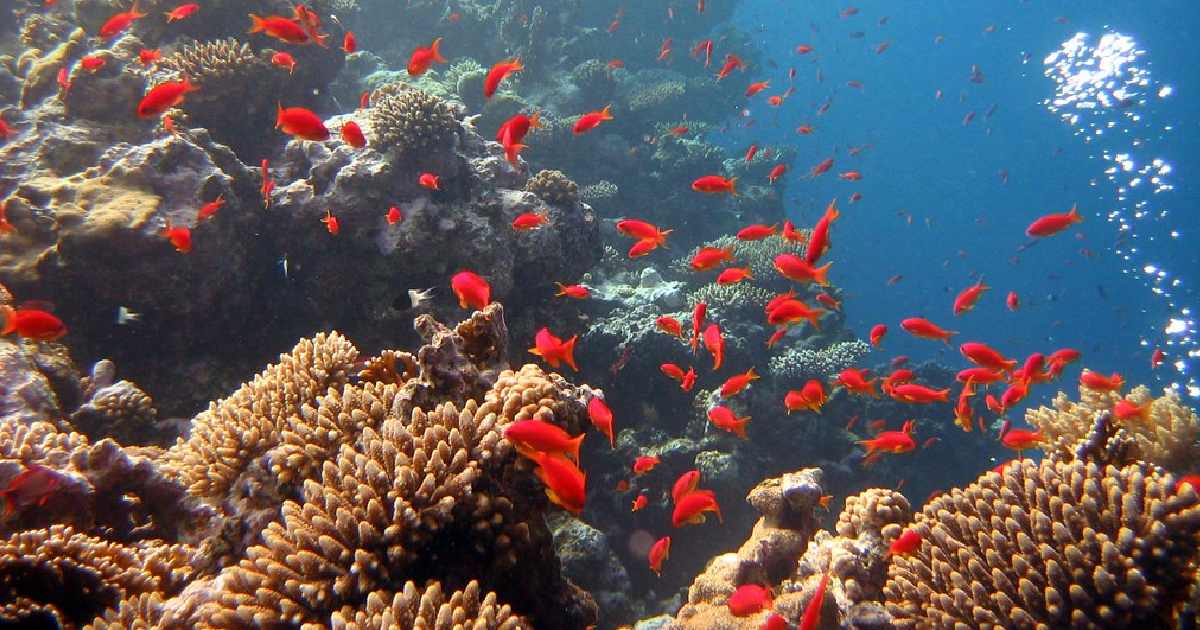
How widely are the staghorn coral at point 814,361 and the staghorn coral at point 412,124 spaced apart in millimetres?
6844

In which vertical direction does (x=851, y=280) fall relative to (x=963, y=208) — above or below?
below

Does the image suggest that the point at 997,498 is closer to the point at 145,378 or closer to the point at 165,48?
the point at 145,378

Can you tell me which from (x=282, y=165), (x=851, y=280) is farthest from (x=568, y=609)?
(x=851, y=280)

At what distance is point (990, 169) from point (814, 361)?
12257 cm

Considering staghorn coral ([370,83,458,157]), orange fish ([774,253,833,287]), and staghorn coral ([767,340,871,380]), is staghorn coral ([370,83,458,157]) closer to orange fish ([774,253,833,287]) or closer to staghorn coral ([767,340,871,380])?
orange fish ([774,253,833,287])

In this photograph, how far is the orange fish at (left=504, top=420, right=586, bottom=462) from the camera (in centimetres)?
278

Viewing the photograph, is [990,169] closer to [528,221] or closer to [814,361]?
[814,361]

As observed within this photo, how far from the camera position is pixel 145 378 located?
6203 mm

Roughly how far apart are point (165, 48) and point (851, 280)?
9378 cm

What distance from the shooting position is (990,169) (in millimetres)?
105500

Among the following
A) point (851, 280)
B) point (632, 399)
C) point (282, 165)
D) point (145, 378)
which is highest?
point (851, 280)

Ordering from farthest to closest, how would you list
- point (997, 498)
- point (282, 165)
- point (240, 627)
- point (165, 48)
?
point (165, 48), point (282, 165), point (997, 498), point (240, 627)

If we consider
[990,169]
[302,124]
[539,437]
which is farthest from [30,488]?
[990,169]

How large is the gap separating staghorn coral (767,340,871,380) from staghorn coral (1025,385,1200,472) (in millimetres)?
4342
